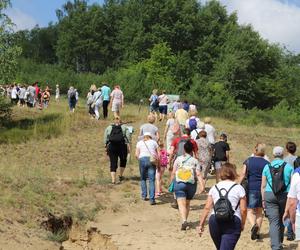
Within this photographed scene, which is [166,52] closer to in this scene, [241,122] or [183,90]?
[183,90]

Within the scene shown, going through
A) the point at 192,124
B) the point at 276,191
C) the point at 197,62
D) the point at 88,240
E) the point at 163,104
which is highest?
the point at 197,62

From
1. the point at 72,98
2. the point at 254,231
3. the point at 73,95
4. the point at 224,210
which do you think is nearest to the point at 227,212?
the point at 224,210

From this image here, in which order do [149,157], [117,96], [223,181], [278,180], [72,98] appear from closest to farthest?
[223,181] < [278,180] < [149,157] < [117,96] < [72,98]

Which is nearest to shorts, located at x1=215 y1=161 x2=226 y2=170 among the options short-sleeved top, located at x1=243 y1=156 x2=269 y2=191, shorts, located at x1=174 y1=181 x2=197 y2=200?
shorts, located at x1=174 y1=181 x2=197 y2=200

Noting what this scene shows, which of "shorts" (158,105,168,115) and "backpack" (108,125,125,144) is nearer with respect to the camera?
"backpack" (108,125,125,144)

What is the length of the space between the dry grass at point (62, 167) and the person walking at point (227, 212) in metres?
5.38

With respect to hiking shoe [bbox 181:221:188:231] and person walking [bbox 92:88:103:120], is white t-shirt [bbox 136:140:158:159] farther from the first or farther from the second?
person walking [bbox 92:88:103:120]

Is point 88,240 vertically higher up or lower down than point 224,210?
lower down

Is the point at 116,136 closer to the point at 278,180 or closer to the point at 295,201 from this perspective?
the point at 278,180

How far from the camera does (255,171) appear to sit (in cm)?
1032

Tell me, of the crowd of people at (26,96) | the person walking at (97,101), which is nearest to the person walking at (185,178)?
the person walking at (97,101)

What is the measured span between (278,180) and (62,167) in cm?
1106

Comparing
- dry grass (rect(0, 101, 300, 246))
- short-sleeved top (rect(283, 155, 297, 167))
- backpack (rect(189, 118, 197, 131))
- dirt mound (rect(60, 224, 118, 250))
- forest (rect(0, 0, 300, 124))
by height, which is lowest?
dirt mound (rect(60, 224, 118, 250))

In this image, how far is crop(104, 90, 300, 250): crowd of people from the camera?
24.1 feet
